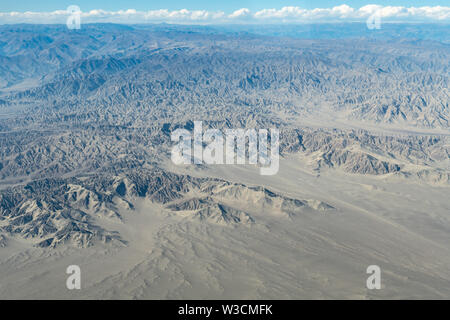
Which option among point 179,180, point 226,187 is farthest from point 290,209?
point 179,180

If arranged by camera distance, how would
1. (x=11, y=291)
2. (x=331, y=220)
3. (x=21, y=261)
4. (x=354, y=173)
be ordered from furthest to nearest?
(x=354, y=173) < (x=331, y=220) < (x=21, y=261) < (x=11, y=291)

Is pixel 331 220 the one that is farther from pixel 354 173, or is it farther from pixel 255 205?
pixel 354 173

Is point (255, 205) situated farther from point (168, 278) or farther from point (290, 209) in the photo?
point (168, 278)

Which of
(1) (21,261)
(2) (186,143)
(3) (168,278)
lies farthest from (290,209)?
(2) (186,143)

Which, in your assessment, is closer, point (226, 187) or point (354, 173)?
point (226, 187)
